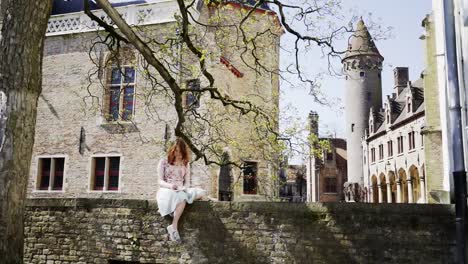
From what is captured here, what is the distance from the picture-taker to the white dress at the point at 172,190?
20.8ft

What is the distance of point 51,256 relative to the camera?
7656mm

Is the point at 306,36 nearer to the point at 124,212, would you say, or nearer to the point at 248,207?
the point at 248,207

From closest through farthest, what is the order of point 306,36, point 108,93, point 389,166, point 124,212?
point 124,212 → point 306,36 → point 108,93 → point 389,166

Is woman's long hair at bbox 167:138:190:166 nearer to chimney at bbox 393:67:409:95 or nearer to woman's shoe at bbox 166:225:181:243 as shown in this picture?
woman's shoe at bbox 166:225:181:243

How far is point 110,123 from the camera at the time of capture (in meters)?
19.0

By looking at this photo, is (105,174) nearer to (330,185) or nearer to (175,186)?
(175,186)

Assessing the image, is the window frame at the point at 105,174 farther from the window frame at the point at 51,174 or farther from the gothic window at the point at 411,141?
the gothic window at the point at 411,141

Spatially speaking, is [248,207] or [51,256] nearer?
[248,207]

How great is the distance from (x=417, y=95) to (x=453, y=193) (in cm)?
3737

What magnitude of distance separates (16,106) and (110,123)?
566 inches

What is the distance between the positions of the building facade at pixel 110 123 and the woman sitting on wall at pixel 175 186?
1060 centimetres

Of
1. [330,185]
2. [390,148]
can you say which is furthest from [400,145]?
[330,185]

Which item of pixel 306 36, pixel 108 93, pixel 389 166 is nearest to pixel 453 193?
pixel 306 36

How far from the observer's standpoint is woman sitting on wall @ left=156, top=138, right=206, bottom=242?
20.8 feet
